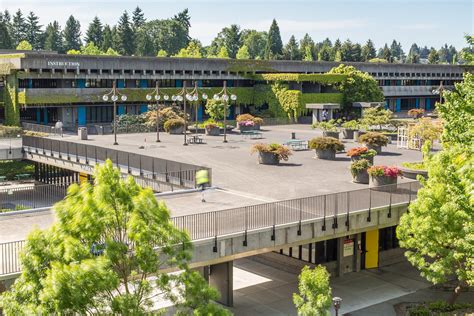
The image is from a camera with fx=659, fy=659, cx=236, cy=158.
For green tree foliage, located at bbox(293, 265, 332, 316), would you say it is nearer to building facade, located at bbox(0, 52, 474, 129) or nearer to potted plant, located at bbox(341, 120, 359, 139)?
potted plant, located at bbox(341, 120, 359, 139)

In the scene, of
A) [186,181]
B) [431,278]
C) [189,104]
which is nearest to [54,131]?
[189,104]

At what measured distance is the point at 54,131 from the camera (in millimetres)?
59438

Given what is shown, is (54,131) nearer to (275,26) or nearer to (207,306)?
(207,306)

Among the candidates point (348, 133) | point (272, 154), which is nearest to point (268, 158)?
point (272, 154)

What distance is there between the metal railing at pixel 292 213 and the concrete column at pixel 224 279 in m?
2.44

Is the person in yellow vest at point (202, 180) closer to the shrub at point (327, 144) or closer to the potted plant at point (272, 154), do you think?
the potted plant at point (272, 154)

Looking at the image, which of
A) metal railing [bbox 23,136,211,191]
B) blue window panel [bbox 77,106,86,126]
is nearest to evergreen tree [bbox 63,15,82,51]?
blue window panel [bbox 77,106,86,126]

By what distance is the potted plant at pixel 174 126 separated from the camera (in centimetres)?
5834

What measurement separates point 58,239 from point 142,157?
2167cm

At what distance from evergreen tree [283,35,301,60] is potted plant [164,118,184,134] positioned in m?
102

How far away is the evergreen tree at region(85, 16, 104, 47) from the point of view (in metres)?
158

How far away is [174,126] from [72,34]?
124m

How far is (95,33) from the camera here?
157500mm

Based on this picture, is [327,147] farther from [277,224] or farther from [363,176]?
[277,224]
